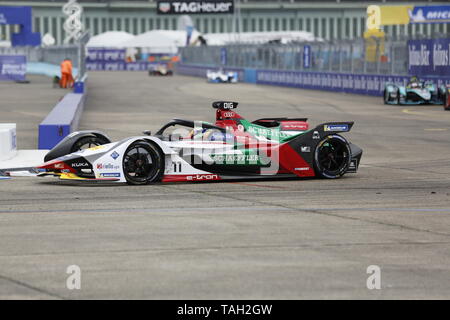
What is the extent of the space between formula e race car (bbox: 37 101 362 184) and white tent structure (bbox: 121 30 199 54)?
8344 cm

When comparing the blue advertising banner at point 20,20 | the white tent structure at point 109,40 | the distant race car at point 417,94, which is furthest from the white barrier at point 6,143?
the white tent structure at point 109,40

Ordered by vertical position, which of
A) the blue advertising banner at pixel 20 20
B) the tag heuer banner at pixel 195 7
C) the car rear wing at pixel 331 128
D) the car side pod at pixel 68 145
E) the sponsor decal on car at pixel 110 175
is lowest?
the sponsor decal on car at pixel 110 175

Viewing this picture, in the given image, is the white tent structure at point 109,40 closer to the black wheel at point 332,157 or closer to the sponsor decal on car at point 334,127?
the black wheel at point 332,157

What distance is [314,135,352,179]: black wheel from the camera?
1330 cm

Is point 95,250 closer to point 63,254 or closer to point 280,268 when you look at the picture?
point 63,254


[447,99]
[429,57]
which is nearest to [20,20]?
[429,57]

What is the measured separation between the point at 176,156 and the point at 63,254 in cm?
467

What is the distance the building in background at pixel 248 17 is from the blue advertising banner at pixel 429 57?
7707 centimetres

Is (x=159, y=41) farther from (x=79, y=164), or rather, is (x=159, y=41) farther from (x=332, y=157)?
(x=79, y=164)

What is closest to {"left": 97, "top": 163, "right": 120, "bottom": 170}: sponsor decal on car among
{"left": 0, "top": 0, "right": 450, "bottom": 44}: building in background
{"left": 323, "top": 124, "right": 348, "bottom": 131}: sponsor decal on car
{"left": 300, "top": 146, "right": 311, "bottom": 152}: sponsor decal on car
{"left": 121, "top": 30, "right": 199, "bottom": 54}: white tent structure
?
{"left": 300, "top": 146, "right": 311, "bottom": 152}: sponsor decal on car

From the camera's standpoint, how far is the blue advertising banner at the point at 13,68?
58844 mm

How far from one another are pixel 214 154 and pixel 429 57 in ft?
83.7

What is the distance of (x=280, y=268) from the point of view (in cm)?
754

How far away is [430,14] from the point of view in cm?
5494
